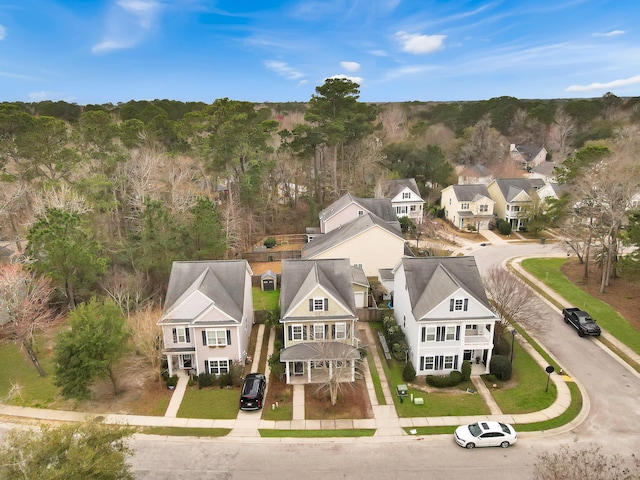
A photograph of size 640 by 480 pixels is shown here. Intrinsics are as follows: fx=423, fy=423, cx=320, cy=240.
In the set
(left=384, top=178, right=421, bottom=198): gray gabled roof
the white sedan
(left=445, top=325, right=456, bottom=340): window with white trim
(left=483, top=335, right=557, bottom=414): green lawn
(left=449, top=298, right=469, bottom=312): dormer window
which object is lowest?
(left=483, top=335, right=557, bottom=414): green lawn

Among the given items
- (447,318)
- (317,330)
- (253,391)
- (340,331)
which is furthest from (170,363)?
(447,318)

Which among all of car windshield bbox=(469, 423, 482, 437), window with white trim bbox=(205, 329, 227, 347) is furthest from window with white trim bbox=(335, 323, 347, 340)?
car windshield bbox=(469, 423, 482, 437)

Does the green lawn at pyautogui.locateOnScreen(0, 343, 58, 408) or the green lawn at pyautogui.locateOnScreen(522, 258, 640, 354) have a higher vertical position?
the green lawn at pyautogui.locateOnScreen(522, 258, 640, 354)

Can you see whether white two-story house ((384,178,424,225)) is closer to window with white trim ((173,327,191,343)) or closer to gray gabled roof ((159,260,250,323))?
gray gabled roof ((159,260,250,323))

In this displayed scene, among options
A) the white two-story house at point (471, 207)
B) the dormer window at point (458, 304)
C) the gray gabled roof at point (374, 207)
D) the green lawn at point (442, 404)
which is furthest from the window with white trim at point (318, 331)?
the white two-story house at point (471, 207)

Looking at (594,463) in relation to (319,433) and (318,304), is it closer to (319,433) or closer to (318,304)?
(319,433)

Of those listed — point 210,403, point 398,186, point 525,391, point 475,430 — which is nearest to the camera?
point 475,430

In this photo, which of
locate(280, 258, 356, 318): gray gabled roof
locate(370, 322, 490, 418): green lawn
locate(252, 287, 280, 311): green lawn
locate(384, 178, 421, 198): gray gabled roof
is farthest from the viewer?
locate(384, 178, 421, 198): gray gabled roof
